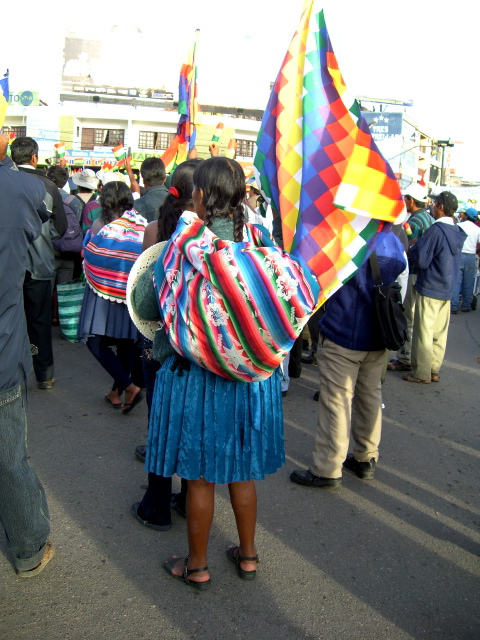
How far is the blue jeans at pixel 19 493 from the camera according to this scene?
7.97ft

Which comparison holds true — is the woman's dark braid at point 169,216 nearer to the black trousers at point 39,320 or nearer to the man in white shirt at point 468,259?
the black trousers at point 39,320

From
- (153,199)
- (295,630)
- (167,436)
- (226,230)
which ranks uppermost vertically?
(153,199)

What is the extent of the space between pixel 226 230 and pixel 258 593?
5.45ft

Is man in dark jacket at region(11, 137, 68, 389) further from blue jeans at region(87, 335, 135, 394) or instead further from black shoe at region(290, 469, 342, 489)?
black shoe at region(290, 469, 342, 489)

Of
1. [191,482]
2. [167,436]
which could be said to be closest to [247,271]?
[167,436]

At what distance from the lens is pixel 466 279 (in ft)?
38.1

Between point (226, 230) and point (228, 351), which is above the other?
point (226, 230)

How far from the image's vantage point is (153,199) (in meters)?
4.95

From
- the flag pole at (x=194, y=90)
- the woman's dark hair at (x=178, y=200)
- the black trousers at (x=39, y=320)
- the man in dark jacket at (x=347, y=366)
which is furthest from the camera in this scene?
the flag pole at (x=194, y=90)

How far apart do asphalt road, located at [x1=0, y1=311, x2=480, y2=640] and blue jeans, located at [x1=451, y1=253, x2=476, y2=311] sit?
24.1 feet

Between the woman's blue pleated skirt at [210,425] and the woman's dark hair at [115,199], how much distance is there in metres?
2.41

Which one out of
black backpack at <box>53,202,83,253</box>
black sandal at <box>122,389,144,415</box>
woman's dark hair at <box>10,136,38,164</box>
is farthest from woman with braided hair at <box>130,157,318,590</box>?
black backpack at <box>53,202,83,253</box>

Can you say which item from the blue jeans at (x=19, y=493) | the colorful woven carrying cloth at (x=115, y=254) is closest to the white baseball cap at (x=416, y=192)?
the colorful woven carrying cloth at (x=115, y=254)

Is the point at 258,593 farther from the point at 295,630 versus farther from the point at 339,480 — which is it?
the point at 339,480
